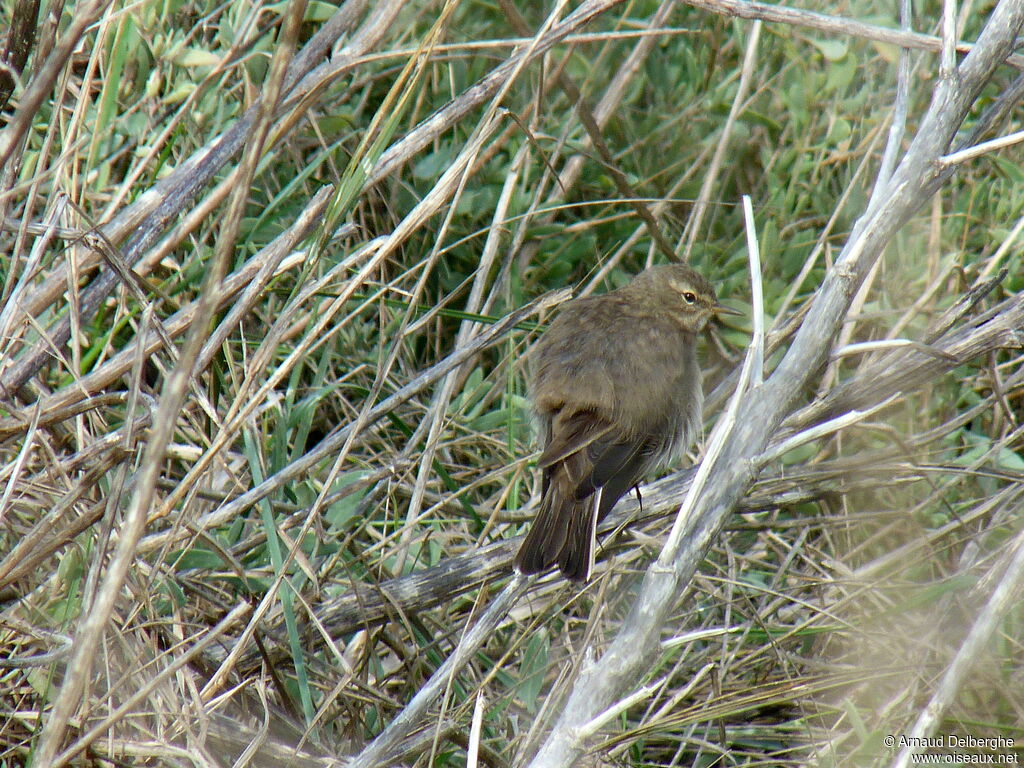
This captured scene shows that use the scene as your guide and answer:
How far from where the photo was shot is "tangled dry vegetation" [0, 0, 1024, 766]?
270cm

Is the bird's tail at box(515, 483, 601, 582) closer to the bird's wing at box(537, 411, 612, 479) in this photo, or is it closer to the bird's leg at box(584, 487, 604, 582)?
the bird's leg at box(584, 487, 604, 582)

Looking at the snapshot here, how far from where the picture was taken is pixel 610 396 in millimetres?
3906

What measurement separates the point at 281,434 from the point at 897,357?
204 cm

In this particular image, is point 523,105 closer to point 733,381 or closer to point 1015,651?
point 733,381

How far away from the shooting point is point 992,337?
319cm

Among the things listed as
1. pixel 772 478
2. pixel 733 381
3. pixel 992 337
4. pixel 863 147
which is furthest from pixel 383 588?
pixel 863 147

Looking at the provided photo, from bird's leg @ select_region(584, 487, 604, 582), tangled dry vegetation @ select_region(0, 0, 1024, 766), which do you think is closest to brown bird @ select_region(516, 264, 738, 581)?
bird's leg @ select_region(584, 487, 604, 582)

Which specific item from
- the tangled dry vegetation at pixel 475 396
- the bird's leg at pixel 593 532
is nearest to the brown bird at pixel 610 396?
the bird's leg at pixel 593 532

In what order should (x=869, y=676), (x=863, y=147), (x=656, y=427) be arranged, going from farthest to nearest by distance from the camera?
(x=863, y=147) → (x=656, y=427) → (x=869, y=676)

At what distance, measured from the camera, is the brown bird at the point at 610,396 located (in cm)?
348

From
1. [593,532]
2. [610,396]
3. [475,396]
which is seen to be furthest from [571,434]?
[475,396]

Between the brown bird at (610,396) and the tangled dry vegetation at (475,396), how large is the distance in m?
0.20

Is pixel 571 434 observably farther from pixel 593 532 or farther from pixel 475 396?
pixel 475 396

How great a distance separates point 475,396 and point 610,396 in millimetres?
625
